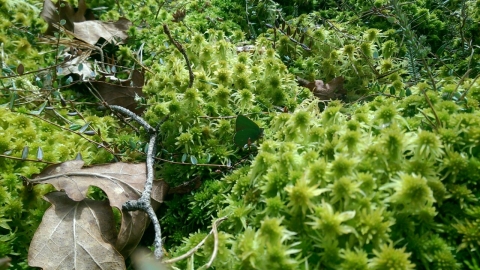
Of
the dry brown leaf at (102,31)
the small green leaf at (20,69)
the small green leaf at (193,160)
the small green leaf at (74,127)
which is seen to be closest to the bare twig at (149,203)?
the small green leaf at (193,160)

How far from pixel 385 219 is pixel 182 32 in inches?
76.5

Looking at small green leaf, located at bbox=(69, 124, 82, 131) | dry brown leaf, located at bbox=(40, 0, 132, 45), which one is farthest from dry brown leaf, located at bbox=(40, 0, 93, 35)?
small green leaf, located at bbox=(69, 124, 82, 131)

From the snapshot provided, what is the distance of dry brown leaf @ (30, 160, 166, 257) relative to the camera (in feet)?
4.38

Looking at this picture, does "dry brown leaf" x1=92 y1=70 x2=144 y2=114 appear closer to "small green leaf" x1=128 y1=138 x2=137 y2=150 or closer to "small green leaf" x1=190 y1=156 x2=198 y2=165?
"small green leaf" x1=128 y1=138 x2=137 y2=150

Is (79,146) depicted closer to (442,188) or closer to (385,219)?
(385,219)

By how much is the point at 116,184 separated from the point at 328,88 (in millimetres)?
1147

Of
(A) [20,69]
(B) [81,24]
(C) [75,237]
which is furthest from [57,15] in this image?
(C) [75,237]

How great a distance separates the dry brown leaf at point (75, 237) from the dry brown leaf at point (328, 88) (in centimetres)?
113

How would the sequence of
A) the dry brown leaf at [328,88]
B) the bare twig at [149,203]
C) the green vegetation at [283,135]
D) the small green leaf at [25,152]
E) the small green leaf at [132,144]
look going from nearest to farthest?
the green vegetation at [283,135] < the bare twig at [149,203] < the small green leaf at [25,152] < the small green leaf at [132,144] < the dry brown leaf at [328,88]

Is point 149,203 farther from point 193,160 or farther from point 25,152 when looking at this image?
point 25,152

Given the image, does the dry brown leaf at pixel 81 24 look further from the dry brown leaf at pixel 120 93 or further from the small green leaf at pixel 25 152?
the small green leaf at pixel 25 152

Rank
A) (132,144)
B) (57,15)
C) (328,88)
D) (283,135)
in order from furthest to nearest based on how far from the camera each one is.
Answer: (57,15) < (328,88) < (132,144) < (283,135)

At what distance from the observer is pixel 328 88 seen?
2.05m

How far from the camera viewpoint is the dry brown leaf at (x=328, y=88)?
2.02 metres
